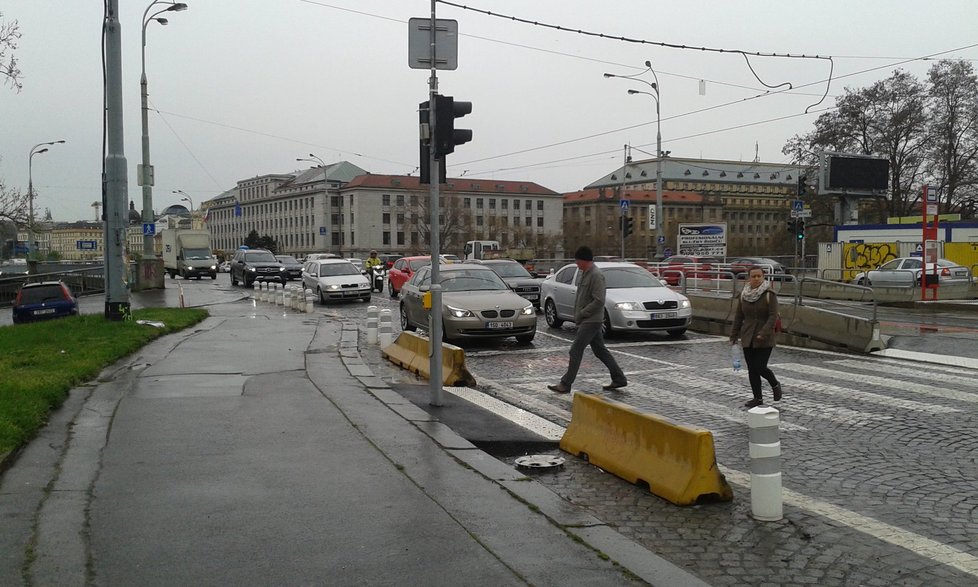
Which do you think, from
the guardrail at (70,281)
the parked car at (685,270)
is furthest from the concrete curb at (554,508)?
the guardrail at (70,281)

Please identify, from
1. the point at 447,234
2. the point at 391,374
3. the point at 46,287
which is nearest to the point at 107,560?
the point at 391,374

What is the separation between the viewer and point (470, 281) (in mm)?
16891

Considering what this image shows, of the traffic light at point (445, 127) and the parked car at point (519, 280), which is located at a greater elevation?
the traffic light at point (445, 127)

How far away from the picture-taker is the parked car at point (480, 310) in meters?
15.1

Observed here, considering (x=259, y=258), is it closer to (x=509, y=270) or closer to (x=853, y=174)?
(x=509, y=270)

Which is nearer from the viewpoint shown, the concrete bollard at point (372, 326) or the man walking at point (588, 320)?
the man walking at point (588, 320)

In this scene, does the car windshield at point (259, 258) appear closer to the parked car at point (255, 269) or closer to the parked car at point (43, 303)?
Result: the parked car at point (255, 269)

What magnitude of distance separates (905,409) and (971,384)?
230 centimetres

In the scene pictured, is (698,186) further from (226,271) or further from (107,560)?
(107,560)

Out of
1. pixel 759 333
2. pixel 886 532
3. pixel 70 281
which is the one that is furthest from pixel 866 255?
pixel 886 532

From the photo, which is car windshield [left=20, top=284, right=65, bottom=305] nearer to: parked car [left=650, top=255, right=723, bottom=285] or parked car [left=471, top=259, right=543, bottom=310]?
parked car [left=471, top=259, right=543, bottom=310]

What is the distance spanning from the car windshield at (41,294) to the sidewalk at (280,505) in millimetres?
16418

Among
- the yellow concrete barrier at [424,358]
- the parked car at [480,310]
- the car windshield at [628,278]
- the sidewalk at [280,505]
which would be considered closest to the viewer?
the sidewalk at [280,505]

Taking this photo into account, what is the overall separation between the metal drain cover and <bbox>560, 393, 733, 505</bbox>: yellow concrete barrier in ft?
0.90
